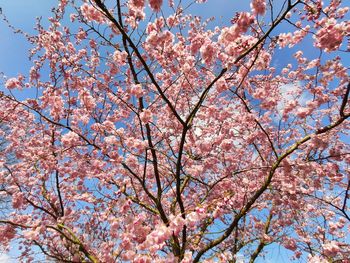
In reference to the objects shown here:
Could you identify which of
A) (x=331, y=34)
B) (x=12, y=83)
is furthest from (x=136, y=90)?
(x=12, y=83)

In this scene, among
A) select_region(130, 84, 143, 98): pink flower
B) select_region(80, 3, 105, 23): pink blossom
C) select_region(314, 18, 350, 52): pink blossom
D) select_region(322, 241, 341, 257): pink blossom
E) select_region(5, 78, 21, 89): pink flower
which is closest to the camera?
select_region(314, 18, 350, 52): pink blossom

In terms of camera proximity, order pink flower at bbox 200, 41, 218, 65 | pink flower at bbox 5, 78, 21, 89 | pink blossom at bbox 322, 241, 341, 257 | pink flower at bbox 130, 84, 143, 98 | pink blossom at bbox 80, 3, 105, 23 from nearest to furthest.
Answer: pink flower at bbox 200, 41, 218, 65, pink blossom at bbox 322, 241, 341, 257, pink blossom at bbox 80, 3, 105, 23, pink flower at bbox 130, 84, 143, 98, pink flower at bbox 5, 78, 21, 89

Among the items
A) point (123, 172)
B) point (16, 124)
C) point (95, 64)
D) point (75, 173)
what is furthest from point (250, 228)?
point (16, 124)

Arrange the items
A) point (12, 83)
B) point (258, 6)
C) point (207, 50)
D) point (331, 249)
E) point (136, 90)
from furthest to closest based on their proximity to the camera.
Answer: point (12, 83) → point (136, 90) → point (331, 249) → point (207, 50) → point (258, 6)

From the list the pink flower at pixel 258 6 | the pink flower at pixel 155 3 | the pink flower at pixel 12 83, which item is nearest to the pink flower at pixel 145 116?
the pink flower at pixel 155 3

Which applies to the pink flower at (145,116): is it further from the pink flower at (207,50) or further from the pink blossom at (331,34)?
the pink blossom at (331,34)

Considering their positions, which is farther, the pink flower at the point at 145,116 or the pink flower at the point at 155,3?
the pink flower at the point at 145,116

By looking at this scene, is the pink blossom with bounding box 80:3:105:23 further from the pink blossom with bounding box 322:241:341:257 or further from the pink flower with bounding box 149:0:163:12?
the pink blossom with bounding box 322:241:341:257

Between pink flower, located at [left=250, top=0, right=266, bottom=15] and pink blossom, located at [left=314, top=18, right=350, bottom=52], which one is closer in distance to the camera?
pink flower, located at [left=250, top=0, right=266, bottom=15]

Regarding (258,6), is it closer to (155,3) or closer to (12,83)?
(155,3)

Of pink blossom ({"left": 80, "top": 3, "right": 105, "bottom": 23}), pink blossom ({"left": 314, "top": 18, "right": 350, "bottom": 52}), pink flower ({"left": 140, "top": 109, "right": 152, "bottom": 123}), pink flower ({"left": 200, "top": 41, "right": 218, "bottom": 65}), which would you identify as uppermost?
pink blossom ({"left": 80, "top": 3, "right": 105, "bottom": 23})

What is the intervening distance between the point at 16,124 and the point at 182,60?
5.57m

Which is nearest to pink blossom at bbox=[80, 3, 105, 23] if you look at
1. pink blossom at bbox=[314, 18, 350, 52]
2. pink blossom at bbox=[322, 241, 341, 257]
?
pink blossom at bbox=[314, 18, 350, 52]

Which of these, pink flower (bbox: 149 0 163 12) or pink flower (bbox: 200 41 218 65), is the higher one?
pink flower (bbox: 149 0 163 12)
